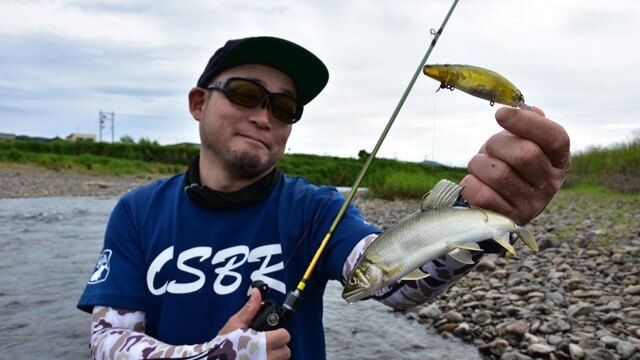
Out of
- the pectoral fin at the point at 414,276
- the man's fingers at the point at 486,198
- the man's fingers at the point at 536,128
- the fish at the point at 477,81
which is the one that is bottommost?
the pectoral fin at the point at 414,276

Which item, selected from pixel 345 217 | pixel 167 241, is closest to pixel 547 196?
pixel 345 217

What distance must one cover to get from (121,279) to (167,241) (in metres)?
0.26

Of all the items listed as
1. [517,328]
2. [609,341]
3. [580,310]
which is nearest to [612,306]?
[580,310]

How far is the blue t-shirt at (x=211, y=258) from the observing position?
2520mm

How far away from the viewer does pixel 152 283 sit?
2598 mm

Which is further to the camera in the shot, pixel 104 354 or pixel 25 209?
pixel 25 209

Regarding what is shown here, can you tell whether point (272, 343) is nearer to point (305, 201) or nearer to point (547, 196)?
point (305, 201)

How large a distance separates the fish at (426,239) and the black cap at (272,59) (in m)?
1.34

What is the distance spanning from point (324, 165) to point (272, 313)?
117ft

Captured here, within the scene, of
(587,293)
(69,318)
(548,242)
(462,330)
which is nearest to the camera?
(462,330)

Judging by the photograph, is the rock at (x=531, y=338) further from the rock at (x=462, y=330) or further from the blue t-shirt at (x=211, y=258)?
the blue t-shirt at (x=211, y=258)

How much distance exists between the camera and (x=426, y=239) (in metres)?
1.69

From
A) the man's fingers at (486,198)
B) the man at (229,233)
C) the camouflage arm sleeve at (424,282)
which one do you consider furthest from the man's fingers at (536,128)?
the man at (229,233)

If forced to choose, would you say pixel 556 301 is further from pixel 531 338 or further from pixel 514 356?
pixel 514 356
